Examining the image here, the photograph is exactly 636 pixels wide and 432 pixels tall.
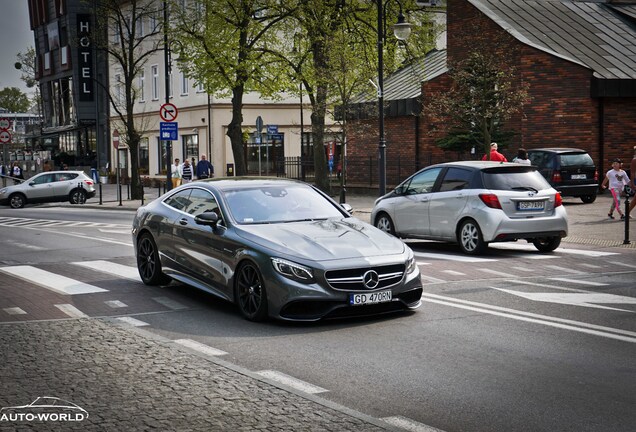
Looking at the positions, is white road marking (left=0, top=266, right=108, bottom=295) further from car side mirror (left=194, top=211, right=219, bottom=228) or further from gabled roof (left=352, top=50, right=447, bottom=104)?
gabled roof (left=352, top=50, right=447, bottom=104)

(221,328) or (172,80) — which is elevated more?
(172,80)

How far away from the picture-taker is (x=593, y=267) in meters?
14.4

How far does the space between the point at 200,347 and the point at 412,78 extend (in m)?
36.1

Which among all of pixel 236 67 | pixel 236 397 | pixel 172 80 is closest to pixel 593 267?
pixel 236 397

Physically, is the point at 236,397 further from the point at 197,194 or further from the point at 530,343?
the point at 197,194

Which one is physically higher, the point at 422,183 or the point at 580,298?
the point at 422,183

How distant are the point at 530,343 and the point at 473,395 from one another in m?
2.01

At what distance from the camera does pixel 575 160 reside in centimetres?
2902

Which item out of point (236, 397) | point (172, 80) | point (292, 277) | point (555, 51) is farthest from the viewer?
point (172, 80)

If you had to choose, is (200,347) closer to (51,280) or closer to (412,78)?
(51,280)

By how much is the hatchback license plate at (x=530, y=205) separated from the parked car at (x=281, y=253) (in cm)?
560

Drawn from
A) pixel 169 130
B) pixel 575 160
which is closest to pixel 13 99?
pixel 169 130

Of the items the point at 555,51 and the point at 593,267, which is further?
the point at 555,51

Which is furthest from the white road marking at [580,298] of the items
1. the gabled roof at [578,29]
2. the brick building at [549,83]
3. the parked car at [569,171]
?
the gabled roof at [578,29]
